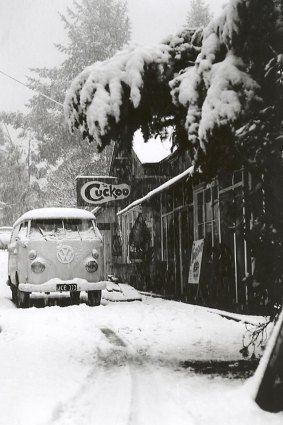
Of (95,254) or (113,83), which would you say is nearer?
(113,83)

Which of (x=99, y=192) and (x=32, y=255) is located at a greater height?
(x=99, y=192)

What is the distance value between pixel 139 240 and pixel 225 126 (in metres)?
15.6

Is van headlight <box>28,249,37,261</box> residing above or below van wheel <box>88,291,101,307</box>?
above

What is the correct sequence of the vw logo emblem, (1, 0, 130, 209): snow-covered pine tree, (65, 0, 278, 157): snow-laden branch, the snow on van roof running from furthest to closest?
1. (1, 0, 130, 209): snow-covered pine tree
2. the snow on van roof
3. the vw logo emblem
4. (65, 0, 278, 157): snow-laden branch

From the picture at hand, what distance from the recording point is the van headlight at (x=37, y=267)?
13.1 meters

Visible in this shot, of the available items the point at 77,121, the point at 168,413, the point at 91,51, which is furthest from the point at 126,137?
the point at 91,51

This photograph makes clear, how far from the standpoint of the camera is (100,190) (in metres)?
22.1

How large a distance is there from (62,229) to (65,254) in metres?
0.85

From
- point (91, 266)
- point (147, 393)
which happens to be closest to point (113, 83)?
point (147, 393)

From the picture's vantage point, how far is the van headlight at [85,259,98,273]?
13.5m

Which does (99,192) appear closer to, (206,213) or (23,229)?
(23,229)

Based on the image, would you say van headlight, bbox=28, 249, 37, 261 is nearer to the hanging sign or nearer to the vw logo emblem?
the vw logo emblem

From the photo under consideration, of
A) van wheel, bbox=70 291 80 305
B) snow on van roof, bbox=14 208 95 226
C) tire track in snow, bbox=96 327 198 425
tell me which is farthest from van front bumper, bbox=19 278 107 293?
tire track in snow, bbox=96 327 198 425

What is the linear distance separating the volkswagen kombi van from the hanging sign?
7596 millimetres
